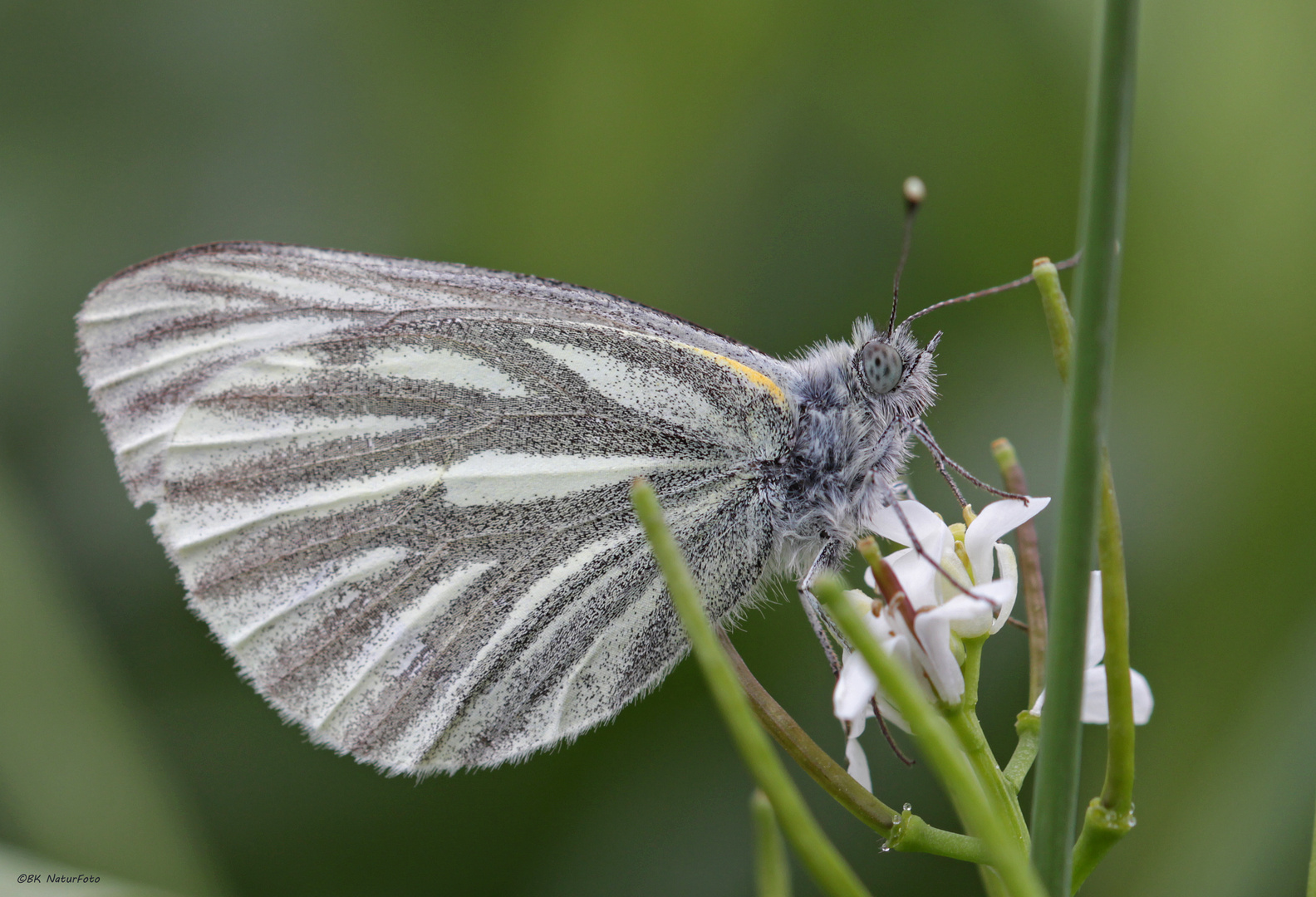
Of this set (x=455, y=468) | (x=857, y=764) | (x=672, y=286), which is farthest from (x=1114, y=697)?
(x=672, y=286)

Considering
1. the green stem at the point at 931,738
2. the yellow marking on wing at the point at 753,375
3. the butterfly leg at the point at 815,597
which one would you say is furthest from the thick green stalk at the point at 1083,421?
the yellow marking on wing at the point at 753,375

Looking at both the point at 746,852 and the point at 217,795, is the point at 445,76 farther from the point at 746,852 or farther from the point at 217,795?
the point at 746,852

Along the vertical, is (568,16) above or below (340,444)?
above

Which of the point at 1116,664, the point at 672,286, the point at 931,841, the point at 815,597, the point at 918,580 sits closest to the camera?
the point at 1116,664

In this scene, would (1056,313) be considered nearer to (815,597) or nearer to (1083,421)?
(1083,421)

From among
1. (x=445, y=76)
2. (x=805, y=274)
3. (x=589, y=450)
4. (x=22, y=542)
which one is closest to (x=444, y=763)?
(x=589, y=450)

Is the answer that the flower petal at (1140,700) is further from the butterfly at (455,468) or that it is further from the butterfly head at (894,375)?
the butterfly head at (894,375)

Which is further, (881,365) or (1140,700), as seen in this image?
(881,365)

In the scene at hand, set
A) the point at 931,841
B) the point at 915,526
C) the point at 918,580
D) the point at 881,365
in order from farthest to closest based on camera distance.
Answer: the point at 881,365 → the point at 915,526 → the point at 918,580 → the point at 931,841
